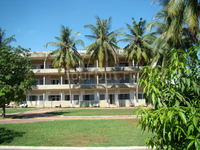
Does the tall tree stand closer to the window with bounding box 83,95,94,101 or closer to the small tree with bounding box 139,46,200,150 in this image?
the small tree with bounding box 139,46,200,150

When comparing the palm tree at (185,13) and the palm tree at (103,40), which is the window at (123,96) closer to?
the palm tree at (103,40)

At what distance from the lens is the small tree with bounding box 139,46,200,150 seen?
7.32 feet

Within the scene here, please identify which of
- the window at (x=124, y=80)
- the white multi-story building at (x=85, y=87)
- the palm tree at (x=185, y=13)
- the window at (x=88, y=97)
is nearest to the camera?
the palm tree at (x=185, y=13)

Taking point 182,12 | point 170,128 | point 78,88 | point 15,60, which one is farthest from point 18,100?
point 78,88

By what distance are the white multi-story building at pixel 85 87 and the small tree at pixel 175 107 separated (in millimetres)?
31940

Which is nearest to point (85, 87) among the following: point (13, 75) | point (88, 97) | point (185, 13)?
point (88, 97)

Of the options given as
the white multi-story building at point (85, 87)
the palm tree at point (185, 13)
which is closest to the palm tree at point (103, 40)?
the white multi-story building at point (85, 87)

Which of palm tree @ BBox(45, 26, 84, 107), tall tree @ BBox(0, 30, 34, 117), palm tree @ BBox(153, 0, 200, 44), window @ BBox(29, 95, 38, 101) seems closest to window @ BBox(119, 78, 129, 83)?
palm tree @ BBox(45, 26, 84, 107)

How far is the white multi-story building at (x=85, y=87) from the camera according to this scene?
3541 centimetres

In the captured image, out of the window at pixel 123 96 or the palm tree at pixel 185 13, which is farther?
the window at pixel 123 96

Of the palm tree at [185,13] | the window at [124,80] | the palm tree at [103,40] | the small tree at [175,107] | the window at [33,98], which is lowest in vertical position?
the window at [33,98]

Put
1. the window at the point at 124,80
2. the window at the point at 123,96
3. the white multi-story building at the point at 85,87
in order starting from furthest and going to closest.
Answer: the window at the point at 124,80, the window at the point at 123,96, the white multi-story building at the point at 85,87

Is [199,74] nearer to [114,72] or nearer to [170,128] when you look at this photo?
[170,128]

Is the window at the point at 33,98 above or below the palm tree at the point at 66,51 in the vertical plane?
below
